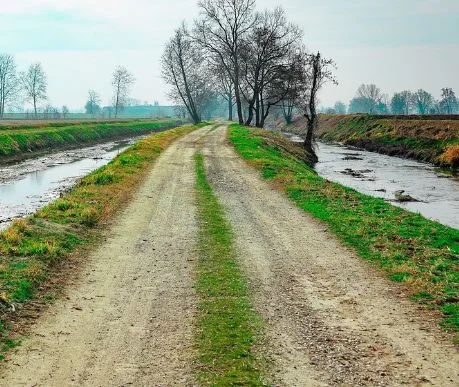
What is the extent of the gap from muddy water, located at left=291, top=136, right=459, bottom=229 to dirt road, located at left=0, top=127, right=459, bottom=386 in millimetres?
8741

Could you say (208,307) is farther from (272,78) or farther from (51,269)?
(272,78)

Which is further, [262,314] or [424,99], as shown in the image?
[424,99]

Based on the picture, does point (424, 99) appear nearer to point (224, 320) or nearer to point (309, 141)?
point (309, 141)

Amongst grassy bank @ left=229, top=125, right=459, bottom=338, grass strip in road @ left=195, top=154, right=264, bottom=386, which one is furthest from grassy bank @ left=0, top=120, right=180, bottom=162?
grass strip in road @ left=195, top=154, right=264, bottom=386

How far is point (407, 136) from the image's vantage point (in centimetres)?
4647

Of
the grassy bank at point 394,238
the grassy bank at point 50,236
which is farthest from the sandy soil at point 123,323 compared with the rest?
the grassy bank at point 394,238

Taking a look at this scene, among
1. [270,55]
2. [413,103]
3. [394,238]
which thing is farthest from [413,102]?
[394,238]

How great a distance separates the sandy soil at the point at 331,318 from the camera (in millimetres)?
6008

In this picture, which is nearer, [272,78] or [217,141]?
[217,141]

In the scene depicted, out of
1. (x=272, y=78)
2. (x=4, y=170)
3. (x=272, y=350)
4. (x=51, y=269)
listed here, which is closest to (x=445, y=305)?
(x=272, y=350)

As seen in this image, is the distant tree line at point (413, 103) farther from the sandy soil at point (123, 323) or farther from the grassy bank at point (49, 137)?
the sandy soil at point (123, 323)

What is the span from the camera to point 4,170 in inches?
1153

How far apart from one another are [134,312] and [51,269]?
2.76 metres

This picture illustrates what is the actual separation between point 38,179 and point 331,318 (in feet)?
72.1
